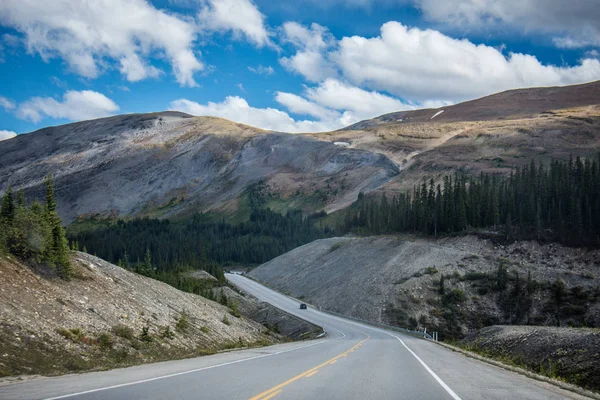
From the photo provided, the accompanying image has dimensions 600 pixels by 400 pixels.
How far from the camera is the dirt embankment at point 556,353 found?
16609 millimetres

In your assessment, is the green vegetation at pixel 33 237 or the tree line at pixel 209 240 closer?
the green vegetation at pixel 33 237

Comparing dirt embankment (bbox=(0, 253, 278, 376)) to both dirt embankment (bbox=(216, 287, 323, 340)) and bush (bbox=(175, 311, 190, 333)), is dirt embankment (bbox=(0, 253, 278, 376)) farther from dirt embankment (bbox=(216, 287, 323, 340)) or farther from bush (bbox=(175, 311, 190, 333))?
dirt embankment (bbox=(216, 287, 323, 340))

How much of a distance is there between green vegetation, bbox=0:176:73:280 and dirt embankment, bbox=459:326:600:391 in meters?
21.8

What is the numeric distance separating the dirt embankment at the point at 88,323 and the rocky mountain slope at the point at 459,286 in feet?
114

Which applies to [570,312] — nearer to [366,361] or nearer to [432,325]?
[432,325]

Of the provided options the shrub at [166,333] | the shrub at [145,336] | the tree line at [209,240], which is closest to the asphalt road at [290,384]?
the shrub at [145,336]

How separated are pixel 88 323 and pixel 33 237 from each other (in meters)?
5.44

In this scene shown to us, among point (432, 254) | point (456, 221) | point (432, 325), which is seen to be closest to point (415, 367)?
point (432, 325)

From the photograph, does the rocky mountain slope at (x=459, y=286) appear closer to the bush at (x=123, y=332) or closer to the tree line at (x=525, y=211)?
the tree line at (x=525, y=211)

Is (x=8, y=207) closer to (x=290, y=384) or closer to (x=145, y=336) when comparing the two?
(x=145, y=336)

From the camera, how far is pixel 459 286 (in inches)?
2475

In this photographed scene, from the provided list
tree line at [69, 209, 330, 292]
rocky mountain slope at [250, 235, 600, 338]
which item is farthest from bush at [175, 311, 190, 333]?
tree line at [69, 209, 330, 292]

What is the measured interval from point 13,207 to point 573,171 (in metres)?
110

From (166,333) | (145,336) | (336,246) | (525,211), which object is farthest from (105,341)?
(525,211)
